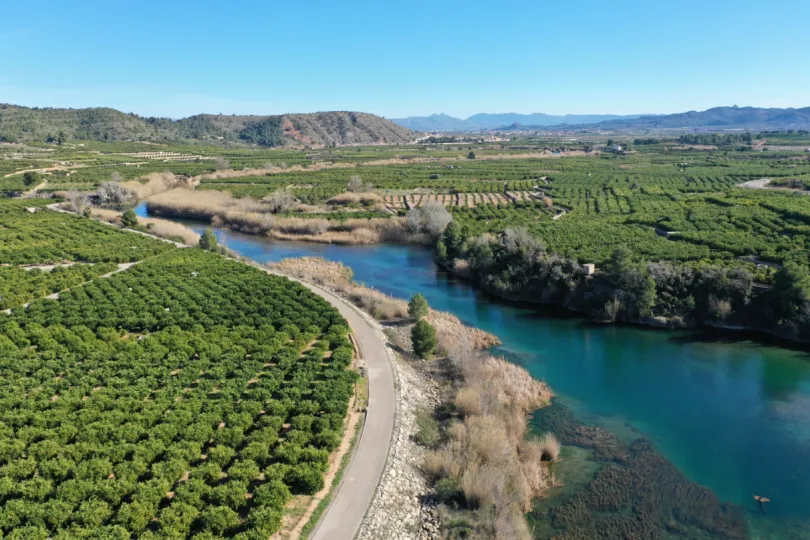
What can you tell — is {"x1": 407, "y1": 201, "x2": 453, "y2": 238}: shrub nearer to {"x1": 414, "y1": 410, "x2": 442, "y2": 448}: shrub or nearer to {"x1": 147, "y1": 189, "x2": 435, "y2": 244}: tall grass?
{"x1": 147, "y1": 189, "x2": 435, "y2": 244}: tall grass

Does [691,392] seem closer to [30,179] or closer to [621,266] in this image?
[621,266]

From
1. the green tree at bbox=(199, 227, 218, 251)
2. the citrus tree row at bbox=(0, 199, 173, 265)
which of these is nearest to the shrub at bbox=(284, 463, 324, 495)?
the citrus tree row at bbox=(0, 199, 173, 265)

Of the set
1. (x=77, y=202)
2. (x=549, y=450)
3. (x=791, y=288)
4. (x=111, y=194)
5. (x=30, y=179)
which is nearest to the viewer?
(x=549, y=450)

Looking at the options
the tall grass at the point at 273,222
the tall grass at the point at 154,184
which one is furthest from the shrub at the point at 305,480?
the tall grass at the point at 154,184

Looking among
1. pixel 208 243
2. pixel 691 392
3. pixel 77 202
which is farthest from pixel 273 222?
pixel 691 392

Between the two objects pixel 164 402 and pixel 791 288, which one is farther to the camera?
pixel 791 288

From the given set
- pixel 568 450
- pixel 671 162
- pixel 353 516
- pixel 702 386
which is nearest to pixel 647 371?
pixel 702 386

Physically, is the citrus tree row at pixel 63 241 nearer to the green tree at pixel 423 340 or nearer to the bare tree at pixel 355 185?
the green tree at pixel 423 340
